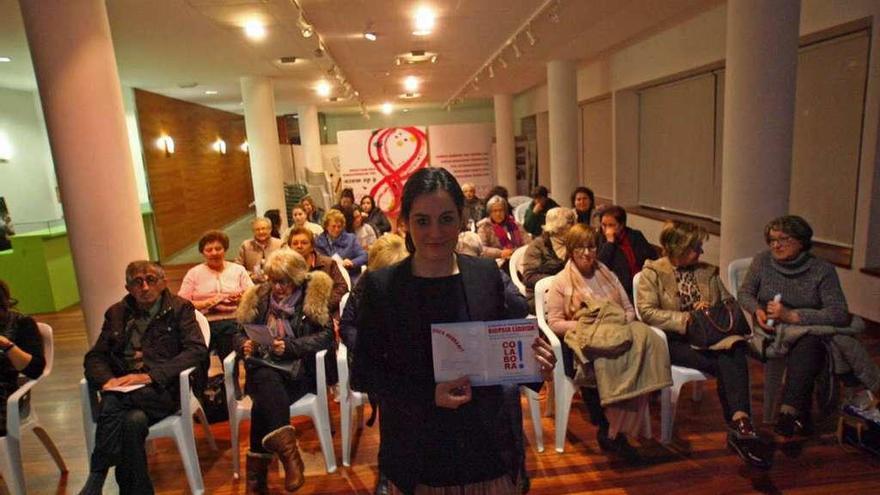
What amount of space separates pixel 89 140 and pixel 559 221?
3087mm

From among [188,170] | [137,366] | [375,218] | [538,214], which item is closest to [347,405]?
[137,366]

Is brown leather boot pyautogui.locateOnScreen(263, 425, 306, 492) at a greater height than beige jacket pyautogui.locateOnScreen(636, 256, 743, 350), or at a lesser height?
lesser

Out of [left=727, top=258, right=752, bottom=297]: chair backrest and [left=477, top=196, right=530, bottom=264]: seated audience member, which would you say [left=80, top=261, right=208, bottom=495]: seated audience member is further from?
[left=727, top=258, right=752, bottom=297]: chair backrest

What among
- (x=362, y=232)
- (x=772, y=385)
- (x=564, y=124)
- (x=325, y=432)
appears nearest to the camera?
(x=325, y=432)

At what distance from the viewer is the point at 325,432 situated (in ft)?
9.04

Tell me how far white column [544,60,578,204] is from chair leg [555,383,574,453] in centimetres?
539

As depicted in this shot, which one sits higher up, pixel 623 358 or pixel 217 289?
pixel 217 289

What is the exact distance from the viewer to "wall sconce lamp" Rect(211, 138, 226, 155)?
1262 cm

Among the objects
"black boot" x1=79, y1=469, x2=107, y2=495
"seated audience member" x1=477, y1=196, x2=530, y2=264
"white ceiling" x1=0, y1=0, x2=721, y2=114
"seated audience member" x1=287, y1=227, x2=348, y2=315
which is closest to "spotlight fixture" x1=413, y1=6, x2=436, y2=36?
"white ceiling" x1=0, y1=0, x2=721, y2=114

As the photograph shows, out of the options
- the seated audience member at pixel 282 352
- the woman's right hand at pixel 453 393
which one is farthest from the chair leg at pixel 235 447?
the woman's right hand at pixel 453 393

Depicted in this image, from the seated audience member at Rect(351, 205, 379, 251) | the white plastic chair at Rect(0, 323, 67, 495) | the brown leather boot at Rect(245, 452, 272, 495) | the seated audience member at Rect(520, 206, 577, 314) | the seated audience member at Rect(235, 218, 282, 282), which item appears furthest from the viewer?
the seated audience member at Rect(351, 205, 379, 251)

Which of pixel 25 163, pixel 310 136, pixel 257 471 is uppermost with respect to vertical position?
pixel 310 136

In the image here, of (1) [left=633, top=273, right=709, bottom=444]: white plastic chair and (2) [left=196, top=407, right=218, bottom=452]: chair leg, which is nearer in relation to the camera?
(1) [left=633, top=273, right=709, bottom=444]: white plastic chair

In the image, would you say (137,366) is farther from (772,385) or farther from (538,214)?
(538,214)
